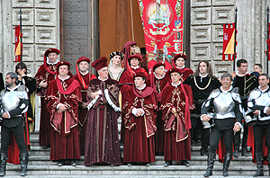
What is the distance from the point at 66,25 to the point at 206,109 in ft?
18.2

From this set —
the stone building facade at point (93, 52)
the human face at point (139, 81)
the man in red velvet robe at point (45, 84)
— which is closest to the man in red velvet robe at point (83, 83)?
the man in red velvet robe at point (45, 84)

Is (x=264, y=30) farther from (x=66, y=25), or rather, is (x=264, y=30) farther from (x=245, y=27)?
(x=66, y=25)

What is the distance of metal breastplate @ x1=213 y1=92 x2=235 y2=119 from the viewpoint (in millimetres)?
10727

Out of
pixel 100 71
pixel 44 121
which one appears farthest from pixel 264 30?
pixel 44 121

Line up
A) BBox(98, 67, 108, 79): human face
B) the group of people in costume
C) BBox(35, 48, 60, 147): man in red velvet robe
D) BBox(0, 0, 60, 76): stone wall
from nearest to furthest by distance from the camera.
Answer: the group of people in costume, BBox(98, 67, 108, 79): human face, BBox(35, 48, 60, 147): man in red velvet robe, BBox(0, 0, 60, 76): stone wall

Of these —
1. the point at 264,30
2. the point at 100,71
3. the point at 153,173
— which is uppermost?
→ the point at 264,30

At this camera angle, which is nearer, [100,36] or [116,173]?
[116,173]

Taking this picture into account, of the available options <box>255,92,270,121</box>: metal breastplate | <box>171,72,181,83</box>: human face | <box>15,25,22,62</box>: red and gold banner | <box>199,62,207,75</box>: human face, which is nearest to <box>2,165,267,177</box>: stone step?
<box>255,92,270,121</box>: metal breastplate

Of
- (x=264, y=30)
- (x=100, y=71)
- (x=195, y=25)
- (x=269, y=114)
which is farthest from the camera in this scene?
(x=195, y=25)

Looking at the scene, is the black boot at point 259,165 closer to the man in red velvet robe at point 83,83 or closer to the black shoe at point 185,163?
the black shoe at point 185,163

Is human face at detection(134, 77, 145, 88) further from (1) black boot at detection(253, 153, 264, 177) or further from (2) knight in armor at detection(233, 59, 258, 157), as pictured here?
(1) black boot at detection(253, 153, 264, 177)

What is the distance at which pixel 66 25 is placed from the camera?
15.1m

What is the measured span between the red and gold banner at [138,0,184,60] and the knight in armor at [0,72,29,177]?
141 inches

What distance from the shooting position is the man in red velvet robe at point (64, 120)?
444 inches
